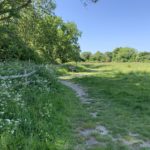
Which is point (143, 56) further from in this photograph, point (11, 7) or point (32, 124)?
point (32, 124)

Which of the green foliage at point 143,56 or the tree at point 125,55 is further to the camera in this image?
the tree at point 125,55

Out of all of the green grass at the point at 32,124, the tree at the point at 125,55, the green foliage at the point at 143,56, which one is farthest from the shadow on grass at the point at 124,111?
the tree at the point at 125,55

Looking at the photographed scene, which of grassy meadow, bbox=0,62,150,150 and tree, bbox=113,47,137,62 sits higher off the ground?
tree, bbox=113,47,137,62

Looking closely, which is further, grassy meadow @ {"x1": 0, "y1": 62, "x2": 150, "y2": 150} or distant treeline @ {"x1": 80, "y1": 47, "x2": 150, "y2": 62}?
distant treeline @ {"x1": 80, "y1": 47, "x2": 150, "y2": 62}

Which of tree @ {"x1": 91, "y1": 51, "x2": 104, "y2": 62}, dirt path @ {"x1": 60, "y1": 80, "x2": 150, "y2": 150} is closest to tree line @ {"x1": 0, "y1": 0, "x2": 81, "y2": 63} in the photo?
dirt path @ {"x1": 60, "y1": 80, "x2": 150, "y2": 150}

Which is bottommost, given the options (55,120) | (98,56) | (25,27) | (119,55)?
(55,120)

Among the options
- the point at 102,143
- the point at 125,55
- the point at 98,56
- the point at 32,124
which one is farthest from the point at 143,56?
the point at 32,124

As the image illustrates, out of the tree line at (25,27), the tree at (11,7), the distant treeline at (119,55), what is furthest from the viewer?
the distant treeline at (119,55)

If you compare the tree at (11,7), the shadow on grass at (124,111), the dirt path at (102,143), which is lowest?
the dirt path at (102,143)

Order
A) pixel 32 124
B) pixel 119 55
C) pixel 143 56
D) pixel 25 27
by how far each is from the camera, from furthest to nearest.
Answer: pixel 119 55
pixel 143 56
pixel 25 27
pixel 32 124

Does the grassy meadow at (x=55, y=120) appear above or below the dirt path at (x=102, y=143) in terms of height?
above

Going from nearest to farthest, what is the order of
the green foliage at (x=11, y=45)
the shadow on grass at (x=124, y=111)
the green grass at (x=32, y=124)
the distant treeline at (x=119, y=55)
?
the green grass at (x=32, y=124) → the shadow on grass at (x=124, y=111) → the green foliage at (x=11, y=45) → the distant treeline at (x=119, y=55)

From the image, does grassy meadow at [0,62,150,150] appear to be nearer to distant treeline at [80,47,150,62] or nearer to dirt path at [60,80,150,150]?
dirt path at [60,80,150,150]

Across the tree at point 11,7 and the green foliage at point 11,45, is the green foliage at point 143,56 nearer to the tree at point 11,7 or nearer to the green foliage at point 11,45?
the green foliage at point 11,45
